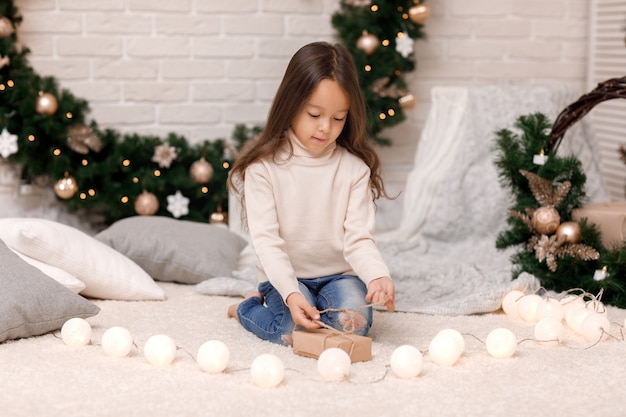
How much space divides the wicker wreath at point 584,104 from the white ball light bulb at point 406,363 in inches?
40.3

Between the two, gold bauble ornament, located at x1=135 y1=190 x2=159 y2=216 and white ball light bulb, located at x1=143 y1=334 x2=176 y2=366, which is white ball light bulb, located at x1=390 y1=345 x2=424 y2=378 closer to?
white ball light bulb, located at x1=143 y1=334 x2=176 y2=366

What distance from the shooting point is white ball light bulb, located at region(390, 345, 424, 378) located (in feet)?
5.68

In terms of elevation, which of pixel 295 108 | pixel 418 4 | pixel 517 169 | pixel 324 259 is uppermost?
pixel 418 4

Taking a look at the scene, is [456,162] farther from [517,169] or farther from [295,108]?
[295,108]

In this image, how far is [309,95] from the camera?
1.99m

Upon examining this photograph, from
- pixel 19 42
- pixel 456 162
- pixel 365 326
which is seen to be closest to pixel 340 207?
pixel 365 326

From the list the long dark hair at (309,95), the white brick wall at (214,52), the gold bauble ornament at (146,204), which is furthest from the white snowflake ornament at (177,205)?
the long dark hair at (309,95)

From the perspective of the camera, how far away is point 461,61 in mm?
3730

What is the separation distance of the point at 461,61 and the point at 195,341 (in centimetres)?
211

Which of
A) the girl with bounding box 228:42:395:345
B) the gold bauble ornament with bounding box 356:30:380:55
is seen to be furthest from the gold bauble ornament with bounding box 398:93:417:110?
the girl with bounding box 228:42:395:345

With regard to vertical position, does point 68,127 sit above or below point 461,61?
below

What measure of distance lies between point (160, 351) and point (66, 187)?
1529 mm

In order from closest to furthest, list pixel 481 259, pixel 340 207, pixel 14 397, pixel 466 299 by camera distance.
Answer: pixel 14 397
pixel 340 207
pixel 466 299
pixel 481 259

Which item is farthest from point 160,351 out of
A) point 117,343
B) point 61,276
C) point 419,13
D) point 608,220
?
point 419,13
